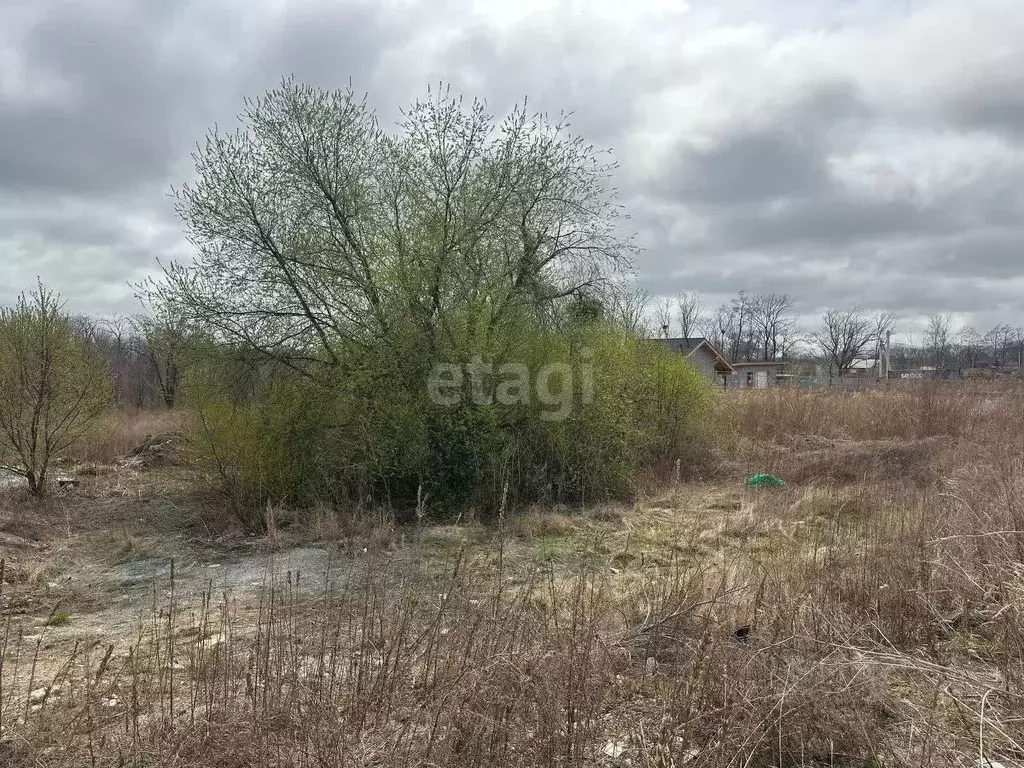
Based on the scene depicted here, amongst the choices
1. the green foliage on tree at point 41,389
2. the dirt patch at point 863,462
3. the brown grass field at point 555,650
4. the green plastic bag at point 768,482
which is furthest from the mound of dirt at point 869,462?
the green foliage on tree at point 41,389

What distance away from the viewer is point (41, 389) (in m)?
11.4

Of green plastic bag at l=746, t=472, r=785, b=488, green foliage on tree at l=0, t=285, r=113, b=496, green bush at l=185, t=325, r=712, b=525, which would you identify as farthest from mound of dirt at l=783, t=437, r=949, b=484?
green foliage on tree at l=0, t=285, r=113, b=496

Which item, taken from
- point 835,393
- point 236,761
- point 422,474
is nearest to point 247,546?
point 422,474

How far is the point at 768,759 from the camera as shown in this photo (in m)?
3.01

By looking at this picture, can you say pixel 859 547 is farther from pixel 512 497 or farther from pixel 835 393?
pixel 835 393

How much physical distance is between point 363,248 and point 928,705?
9.77 metres

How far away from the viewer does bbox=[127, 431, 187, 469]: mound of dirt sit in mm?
15641

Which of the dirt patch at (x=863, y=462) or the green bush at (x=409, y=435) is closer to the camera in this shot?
the green bush at (x=409, y=435)

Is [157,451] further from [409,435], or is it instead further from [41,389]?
[409,435]

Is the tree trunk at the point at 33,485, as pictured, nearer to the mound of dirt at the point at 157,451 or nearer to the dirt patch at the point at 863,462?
the mound of dirt at the point at 157,451

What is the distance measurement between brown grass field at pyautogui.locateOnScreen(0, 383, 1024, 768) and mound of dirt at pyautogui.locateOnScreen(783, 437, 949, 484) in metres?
2.86

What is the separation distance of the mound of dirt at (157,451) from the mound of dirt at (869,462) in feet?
40.5

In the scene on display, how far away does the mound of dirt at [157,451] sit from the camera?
51.3 feet

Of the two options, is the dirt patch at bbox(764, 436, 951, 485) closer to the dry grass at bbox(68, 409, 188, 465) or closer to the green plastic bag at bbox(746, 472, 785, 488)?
the green plastic bag at bbox(746, 472, 785, 488)
